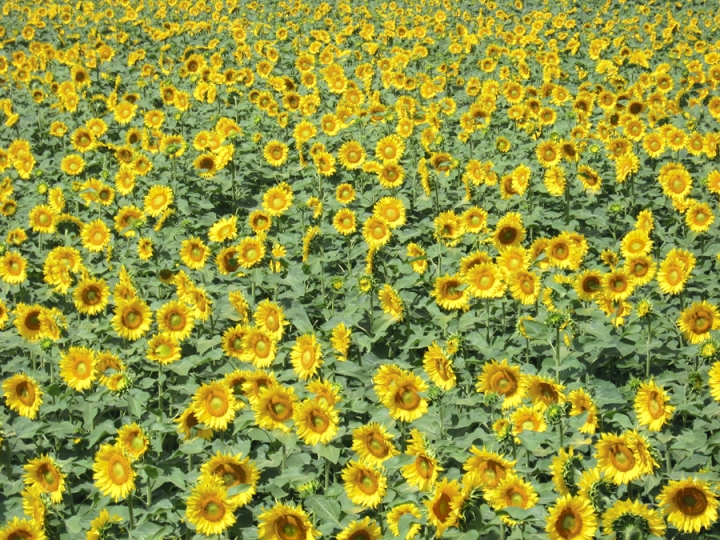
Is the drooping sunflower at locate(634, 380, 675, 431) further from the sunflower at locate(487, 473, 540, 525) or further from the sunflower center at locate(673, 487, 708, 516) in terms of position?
the sunflower at locate(487, 473, 540, 525)

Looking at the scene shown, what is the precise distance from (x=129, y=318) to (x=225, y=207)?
316cm

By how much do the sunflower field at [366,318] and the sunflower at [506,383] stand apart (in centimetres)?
1

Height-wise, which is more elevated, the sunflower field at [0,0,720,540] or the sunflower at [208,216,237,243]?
the sunflower at [208,216,237,243]

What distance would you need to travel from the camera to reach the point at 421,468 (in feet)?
11.5

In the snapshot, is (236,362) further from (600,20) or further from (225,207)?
(600,20)

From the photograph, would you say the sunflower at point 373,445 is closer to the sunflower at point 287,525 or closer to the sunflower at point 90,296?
the sunflower at point 287,525

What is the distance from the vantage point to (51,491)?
4070mm

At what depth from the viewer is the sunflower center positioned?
338cm

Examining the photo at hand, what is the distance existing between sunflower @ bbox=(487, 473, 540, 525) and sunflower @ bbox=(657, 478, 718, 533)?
2.29 ft

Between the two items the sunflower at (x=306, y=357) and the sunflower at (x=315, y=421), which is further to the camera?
the sunflower at (x=306, y=357)

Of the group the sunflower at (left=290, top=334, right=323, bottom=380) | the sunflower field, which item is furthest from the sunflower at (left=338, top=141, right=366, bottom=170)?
the sunflower at (left=290, top=334, right=323, bottom=380)

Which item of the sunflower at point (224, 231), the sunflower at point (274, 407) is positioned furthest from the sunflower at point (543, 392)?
the sunflower at point (224, 231)

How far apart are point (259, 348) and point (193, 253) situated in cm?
141

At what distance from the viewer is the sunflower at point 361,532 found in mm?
3389
